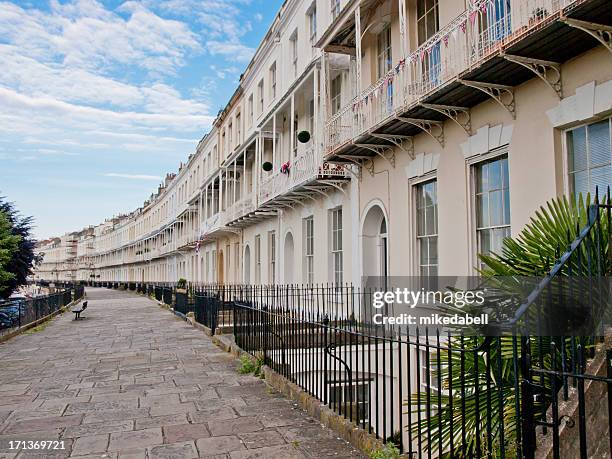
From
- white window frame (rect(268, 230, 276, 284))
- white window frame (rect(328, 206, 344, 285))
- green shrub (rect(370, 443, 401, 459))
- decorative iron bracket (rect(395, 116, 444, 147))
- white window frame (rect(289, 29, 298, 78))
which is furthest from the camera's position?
white window frame (rect(268, 230, 276, 284))

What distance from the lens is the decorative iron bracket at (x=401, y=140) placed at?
998 centimetres

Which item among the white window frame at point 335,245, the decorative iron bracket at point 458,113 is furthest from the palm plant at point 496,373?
the white window frame at point 335,245

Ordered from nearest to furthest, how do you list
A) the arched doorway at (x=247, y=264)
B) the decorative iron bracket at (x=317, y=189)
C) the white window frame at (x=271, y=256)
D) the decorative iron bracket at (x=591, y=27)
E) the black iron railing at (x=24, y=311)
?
the decorative iron bracket at (x=591, y=27) < the decorative iron bracket at (x=317, y=189) < the black iron railing at (x=24, y=311) < the white window frame at (x=271, y=256) < the arched doorway at (x=247, y=264)

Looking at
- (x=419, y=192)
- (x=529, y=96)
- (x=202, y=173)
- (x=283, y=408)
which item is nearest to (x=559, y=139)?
(x=529, y=96)

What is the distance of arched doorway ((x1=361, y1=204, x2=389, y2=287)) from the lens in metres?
12.1

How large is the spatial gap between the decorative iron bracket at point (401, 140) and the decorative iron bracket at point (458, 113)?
5.02 ft

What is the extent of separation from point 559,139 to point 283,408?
15.7ft

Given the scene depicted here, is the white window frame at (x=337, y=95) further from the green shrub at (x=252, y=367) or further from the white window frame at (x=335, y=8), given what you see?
the green shrub at (x=252, y=367)

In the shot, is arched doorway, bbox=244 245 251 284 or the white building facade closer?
the white building facade

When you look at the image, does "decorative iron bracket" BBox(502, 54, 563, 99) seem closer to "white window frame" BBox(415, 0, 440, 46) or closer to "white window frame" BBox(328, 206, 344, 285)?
"white window frame" BBox(415, 0, 440, 46)

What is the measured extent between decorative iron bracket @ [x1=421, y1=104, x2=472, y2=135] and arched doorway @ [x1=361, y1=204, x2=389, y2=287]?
3870 millimetres

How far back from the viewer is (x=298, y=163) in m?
14.3

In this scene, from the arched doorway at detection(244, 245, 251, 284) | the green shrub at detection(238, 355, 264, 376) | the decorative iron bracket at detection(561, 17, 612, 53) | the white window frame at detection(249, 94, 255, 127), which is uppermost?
the white window frame at detection(249, 94, 255, 127)

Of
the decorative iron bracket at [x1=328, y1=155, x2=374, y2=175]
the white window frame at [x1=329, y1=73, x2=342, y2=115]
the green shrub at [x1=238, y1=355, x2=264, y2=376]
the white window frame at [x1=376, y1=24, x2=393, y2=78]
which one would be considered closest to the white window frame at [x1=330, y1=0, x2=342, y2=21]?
the white window frame at [x1=329, y1=73, x2=342, y2=115]
